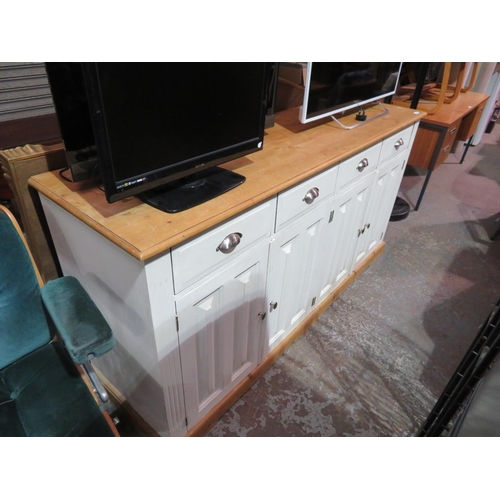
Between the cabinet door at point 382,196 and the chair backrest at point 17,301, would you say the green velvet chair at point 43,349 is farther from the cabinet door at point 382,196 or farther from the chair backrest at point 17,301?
the cabinet door at point 382,196

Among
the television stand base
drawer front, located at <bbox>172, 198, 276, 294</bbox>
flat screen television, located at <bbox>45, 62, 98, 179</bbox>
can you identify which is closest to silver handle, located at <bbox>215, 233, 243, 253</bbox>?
drawer front, located at <bbox>172, 198, 276, 294</bbox>

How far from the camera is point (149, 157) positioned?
0.87 m

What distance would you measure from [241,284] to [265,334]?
0.40 metres

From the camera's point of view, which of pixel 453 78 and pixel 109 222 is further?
pixel 453 78

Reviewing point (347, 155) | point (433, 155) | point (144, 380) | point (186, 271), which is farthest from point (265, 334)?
point (433, 155)

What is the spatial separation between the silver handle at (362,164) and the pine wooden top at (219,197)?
0.09 meters

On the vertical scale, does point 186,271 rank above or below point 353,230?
above

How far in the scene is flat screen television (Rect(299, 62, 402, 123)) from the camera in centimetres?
143

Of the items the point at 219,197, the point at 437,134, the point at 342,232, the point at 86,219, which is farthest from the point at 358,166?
the point at 437,134

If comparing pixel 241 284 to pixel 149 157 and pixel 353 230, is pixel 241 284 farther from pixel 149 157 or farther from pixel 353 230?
pixel 353 230

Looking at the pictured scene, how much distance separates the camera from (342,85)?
5.19ft

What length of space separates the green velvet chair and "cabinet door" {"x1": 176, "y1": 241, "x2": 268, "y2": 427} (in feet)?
0.81

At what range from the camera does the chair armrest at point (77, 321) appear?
0.87 metres

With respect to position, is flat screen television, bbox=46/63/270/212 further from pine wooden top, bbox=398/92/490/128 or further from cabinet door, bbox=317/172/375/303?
pine wooden top, bbox=398/92/490/128
